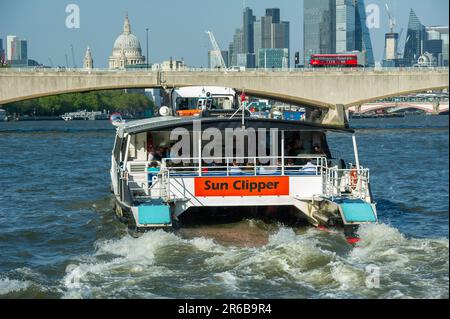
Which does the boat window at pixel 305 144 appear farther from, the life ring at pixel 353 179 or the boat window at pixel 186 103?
the boat window at pixel 186 103

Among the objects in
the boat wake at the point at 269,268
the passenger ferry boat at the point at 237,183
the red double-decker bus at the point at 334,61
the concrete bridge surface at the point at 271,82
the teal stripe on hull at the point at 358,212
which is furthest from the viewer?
the red double-decker bus at the point at 334,61

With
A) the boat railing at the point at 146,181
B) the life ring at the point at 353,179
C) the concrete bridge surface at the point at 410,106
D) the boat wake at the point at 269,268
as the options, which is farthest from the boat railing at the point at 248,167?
the concrete bridge surface at the point at 410,106

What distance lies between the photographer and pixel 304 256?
17906 mm

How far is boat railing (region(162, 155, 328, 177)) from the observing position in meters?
21.2

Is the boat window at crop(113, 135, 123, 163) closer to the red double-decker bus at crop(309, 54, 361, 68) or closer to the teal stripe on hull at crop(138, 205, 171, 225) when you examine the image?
the teal stripe on hull at crop(138, 205, 171, 225)

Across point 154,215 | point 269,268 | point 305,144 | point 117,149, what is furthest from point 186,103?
point 269,268

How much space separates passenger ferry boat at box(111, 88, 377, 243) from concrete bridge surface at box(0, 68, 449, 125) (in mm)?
68641

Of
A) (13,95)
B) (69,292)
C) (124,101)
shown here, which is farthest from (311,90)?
(124,101)

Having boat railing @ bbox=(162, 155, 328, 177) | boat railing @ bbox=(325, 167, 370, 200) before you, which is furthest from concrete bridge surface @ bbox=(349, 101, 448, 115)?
boat railing @ bbox=(325, 167, 370, 200)

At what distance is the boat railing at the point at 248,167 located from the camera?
21.2m

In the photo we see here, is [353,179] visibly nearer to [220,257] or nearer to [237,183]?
[237,183]

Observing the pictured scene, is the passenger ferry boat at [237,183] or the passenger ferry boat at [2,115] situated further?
the passenger ferry boat at [2,115]

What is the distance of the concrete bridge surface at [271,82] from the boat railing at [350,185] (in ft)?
227
